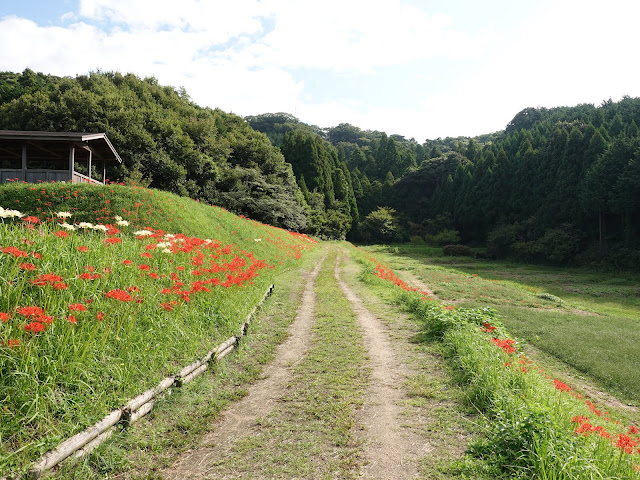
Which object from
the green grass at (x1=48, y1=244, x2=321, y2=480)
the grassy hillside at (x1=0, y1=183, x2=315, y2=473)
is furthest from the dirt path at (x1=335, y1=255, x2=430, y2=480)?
the grassy hillside at (x1=0, y1=183, x2=315, y2=473)

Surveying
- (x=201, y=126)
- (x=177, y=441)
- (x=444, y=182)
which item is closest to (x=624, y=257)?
(x=444, y=182)

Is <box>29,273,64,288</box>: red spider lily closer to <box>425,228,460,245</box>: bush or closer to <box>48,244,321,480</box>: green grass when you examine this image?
<box>48,244,321,480</box>: green grass

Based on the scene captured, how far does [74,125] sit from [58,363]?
105 ft

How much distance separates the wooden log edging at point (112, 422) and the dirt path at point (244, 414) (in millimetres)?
687

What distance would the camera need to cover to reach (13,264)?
4.18m

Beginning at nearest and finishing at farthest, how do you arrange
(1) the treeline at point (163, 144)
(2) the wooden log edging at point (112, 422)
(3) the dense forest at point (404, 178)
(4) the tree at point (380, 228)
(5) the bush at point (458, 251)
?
(2) the wooden log edging at point (112, 422) → (1) the treeline at point (163, 144) → (3) the dense forest at point (404, 178) → (5) the bush at point (458, 251) → (4) the tree at point (380, 228)

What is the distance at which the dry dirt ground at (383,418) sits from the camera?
3072 millimetres

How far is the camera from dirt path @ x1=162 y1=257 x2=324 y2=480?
121 inches

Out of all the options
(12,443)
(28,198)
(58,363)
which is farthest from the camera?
(28,198)

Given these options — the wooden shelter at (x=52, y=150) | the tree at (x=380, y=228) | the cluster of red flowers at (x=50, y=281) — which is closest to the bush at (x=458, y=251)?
the tree at (x=380, y=228)

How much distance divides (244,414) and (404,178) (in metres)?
67.1

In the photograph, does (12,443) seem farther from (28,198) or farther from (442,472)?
(28,198)

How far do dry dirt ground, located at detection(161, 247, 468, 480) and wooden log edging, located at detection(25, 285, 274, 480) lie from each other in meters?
0.70

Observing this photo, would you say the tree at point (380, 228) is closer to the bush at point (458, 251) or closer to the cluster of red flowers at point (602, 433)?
the bush at point (458, 251)
